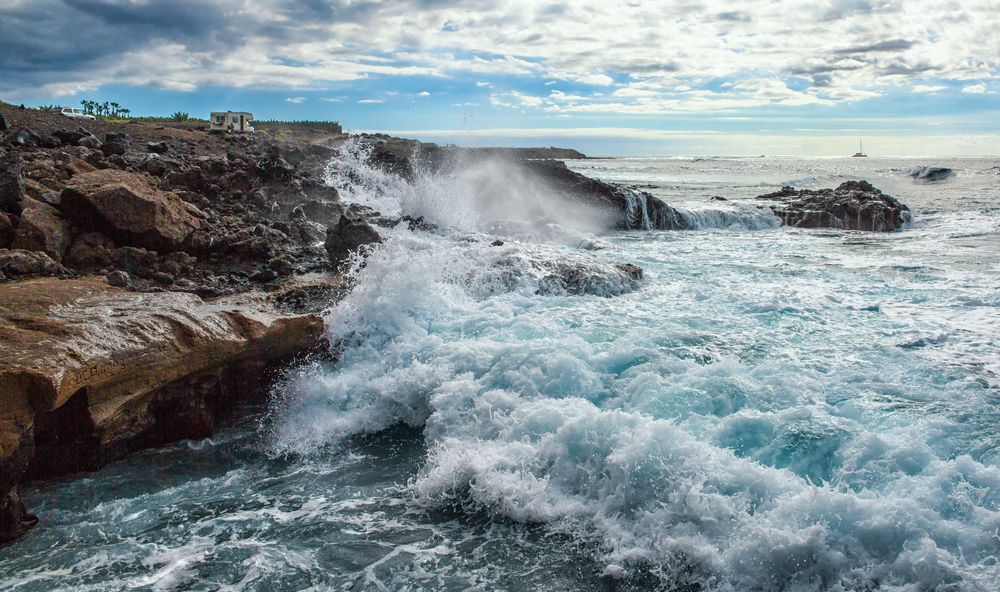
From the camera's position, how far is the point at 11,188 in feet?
25.3

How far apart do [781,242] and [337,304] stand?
1262 centimetres

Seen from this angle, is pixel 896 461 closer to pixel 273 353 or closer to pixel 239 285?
pixel 273 353

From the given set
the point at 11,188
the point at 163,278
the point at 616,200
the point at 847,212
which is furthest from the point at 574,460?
the point at 847,212

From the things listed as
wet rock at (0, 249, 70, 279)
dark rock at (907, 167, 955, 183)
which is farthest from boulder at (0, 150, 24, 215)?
dark rock at (907, 167, 955, 183)

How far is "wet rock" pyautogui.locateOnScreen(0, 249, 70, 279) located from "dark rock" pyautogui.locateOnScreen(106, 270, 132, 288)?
46cm

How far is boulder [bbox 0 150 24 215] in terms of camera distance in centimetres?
767

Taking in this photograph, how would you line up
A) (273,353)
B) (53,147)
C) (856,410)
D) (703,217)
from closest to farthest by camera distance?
(856,410), (273,353), (53,147), (703,217)

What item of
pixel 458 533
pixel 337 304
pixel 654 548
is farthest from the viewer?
pixel 337 304

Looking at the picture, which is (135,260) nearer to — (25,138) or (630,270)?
(25,138)

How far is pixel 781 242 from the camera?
16516 millimetres

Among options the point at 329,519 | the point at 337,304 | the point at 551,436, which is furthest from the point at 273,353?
the point at 551,436

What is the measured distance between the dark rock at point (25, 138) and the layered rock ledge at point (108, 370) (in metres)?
6.71

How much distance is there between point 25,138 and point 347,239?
679 cm

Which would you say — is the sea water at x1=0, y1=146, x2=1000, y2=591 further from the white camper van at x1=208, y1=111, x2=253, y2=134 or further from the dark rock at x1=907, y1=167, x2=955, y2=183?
the dark rock at x1=907, y1=167, x2=955, y2=183
